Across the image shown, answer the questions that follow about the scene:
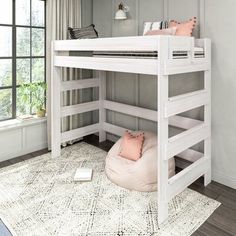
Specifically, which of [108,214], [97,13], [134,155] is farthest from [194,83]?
[97,13]

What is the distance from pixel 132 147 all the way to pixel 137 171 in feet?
1.17

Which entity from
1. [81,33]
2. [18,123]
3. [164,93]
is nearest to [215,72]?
[164,93]

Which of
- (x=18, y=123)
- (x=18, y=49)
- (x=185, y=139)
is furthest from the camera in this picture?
(x=18, y=49)

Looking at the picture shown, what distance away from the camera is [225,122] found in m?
2.66

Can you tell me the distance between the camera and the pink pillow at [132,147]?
2.83 metres

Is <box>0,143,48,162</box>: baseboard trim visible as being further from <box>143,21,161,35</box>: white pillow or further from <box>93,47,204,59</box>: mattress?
<box>143,21,161,35</box>: white pillow

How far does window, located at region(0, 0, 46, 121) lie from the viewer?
3.42 m

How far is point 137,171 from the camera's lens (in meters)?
2.58

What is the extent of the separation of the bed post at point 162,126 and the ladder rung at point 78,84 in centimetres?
177

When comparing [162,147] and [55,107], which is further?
[55,107]

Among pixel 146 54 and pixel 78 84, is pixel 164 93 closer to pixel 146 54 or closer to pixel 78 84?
pixel 146 54

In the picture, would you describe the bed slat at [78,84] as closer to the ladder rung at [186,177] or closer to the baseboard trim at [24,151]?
the baseboard trim at [24,151]

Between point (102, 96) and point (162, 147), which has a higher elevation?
point (102, 96)

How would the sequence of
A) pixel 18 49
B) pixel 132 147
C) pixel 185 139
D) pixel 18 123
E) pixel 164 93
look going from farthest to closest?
pixel 18 49
pixel 18 123
pixel 132 147
pixel 185 139
pixel 164 93
